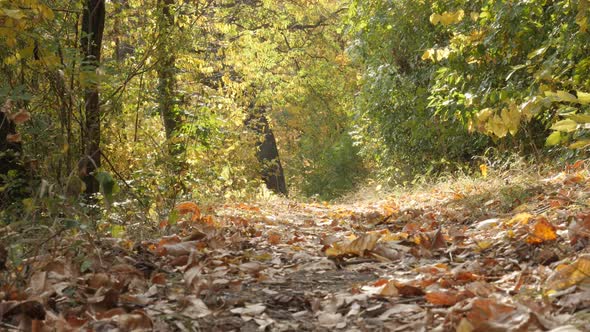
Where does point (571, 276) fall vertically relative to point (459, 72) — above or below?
below

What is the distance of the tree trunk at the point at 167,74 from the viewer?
587 centimetres

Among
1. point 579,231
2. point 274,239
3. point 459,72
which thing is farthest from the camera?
point 459,72

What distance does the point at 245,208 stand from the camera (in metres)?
6.73

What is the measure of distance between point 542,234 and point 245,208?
417 centimetres

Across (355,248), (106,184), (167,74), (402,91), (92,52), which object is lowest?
(355,248)

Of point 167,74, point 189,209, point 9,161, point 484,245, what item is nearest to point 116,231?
point 9,161

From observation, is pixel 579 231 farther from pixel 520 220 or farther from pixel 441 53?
pixel 441 53

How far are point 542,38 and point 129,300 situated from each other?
20.5 feet

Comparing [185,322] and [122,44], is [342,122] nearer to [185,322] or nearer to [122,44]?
[122,44]

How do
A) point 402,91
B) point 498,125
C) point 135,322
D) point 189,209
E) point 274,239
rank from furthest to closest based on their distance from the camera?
point 402,91 < point 189,209 < point 274,239 < point 498,125 < point 135,322

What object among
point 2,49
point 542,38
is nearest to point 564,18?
point 542,38

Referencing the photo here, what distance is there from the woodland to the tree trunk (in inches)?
1.1

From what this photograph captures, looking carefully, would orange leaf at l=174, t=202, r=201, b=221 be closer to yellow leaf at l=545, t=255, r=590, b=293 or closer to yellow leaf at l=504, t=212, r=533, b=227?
yellow leaf at l=504, t=212, r=533, b=227

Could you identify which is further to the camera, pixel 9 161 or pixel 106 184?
pixel 9 161
